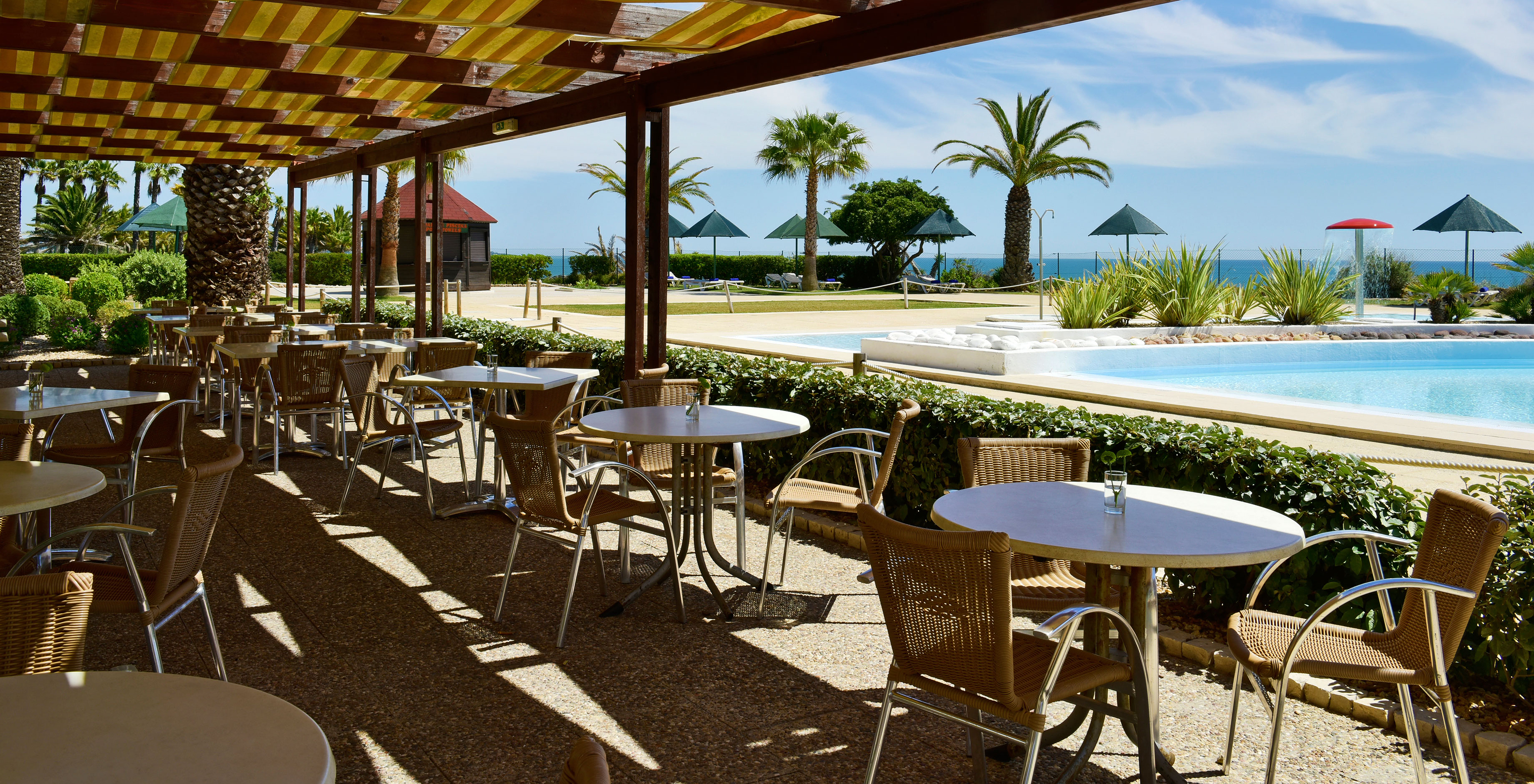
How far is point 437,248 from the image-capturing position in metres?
11.1

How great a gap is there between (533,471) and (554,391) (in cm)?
191

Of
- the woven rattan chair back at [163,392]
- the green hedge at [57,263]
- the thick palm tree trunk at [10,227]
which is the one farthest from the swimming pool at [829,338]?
the green hedge at [57,263]

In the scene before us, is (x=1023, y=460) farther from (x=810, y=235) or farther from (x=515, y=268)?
(x=515, y=268)

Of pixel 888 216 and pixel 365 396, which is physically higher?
pixel 888 216

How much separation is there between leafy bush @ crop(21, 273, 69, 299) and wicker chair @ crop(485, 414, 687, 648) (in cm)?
1479

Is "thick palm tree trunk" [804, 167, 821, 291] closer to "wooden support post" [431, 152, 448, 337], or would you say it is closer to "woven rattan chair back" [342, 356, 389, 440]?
"wooden support post" [431, 152, 448, 337]

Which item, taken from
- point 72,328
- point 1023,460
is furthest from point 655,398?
point 72,328

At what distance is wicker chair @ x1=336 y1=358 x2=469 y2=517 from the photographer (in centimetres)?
589

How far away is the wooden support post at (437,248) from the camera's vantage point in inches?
416

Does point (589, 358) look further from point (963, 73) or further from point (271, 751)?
point (963, 73)

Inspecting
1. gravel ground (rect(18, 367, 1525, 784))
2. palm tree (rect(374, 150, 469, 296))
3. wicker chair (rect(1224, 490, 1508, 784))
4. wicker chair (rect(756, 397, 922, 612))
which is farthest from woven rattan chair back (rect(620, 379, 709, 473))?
palm tree (rect(374, 150, 469, 296))

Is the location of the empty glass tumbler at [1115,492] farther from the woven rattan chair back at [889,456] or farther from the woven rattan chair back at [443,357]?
the woven rattan chair back at [443,357]

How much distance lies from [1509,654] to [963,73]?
8715 centimetres

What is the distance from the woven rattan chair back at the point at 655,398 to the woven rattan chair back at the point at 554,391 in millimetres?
400
